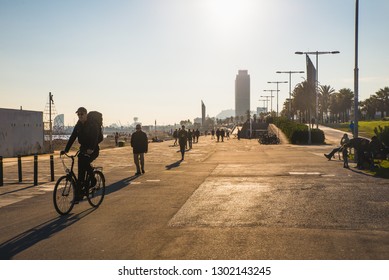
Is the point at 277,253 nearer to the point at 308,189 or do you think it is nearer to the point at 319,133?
the point at 308,189

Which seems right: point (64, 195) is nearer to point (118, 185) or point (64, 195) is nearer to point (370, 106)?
point (118, 185)

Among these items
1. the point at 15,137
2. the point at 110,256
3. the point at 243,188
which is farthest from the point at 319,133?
the point at 110,256

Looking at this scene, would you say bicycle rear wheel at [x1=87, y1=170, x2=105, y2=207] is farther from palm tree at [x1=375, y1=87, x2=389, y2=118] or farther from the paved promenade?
palm tree at [x1=375, y1=87, x2=389, y2=118]

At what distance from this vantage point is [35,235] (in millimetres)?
7129

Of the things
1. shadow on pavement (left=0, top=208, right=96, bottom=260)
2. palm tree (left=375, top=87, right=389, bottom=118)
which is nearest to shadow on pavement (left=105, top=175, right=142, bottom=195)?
shadow on pavement (left=0, top=208, right=96, bottom=260)

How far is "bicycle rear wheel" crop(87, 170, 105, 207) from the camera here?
31.0 ft

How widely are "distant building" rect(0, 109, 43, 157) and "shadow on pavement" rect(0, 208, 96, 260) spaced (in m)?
24.6

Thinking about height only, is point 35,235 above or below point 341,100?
below

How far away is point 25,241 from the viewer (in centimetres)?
674

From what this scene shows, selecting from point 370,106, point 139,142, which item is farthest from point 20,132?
point 370,106

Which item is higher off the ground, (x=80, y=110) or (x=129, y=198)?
(x=80, y=110)

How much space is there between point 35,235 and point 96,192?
2.78m

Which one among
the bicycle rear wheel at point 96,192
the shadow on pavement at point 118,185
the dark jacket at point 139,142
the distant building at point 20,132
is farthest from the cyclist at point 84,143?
the distant building at point 20,132
